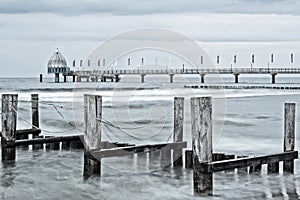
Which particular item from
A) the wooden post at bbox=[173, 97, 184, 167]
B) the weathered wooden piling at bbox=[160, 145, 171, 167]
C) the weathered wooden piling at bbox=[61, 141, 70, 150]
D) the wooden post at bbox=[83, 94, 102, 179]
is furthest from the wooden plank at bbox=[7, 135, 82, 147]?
the wooden post at bbox=[173, 97, 184, 167]

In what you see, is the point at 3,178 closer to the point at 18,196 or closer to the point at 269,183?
the point at 18,196

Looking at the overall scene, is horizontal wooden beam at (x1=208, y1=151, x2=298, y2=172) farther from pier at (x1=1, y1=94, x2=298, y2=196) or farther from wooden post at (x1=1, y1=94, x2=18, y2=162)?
wooden post at (x1=1, y1=94, x2=18, y2=162)

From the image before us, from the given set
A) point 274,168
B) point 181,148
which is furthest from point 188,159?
point 274,168

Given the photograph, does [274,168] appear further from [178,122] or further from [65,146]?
[65,146]

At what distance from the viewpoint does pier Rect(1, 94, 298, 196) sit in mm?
9008

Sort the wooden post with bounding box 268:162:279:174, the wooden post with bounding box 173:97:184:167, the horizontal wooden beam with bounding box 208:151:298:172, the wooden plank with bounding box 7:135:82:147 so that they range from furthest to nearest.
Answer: the wooden post with bounding box 173:97:184:167
the wooden plank with bounding box 7:135:82:147
the wooden post with bounding box 268:162:279:174
the horizontal wooden beam with bounding box 208:151:298:172

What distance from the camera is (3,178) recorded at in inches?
436

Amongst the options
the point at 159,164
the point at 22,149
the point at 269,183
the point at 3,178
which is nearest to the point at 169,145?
the point at 159,164

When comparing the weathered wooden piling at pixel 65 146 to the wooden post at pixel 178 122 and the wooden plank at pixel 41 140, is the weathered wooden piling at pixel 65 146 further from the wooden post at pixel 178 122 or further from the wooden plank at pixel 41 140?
the wooden post at pixel 178 122

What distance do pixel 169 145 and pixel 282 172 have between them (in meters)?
2.73

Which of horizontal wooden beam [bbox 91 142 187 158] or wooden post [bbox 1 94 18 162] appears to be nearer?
horizontal wooden beam [bbox 91 142 187 158]

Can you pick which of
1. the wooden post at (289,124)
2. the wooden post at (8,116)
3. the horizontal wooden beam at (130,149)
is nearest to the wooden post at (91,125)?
the horizontal wooden beam at (130,149)

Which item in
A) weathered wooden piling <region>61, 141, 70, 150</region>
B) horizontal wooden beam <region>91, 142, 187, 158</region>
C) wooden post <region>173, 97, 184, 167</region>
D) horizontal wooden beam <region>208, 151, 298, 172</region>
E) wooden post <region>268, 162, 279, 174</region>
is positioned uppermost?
wooden post <region>173, 97, 184, 167</region>

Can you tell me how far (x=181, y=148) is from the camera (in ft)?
40.9
